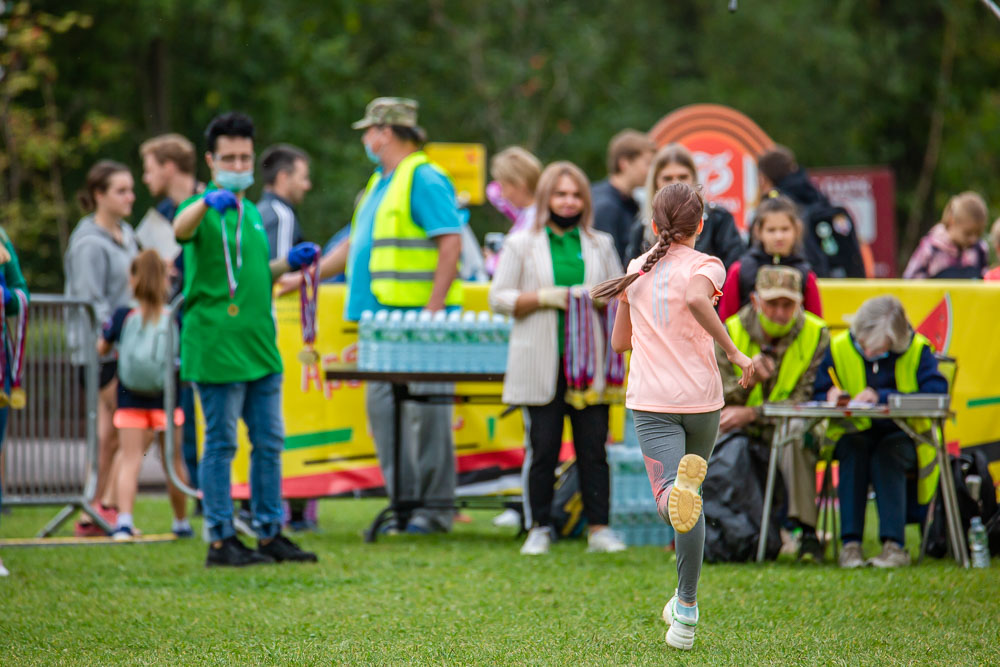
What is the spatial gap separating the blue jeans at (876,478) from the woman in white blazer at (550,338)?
1257mm

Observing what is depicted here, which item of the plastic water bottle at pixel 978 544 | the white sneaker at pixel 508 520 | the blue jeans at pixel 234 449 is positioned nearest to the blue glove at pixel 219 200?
the blue jeans at pixel 234 449

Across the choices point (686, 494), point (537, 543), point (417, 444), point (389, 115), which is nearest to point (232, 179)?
point (389, 115)

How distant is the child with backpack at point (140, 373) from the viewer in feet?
27.0

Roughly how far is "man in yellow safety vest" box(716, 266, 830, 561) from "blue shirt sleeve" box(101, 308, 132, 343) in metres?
3.67

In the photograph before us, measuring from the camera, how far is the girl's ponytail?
5086 millimetres

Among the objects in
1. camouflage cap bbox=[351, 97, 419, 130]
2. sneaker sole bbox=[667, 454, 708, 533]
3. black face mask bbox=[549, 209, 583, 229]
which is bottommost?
sneaker sole bbox=[667, 454, 708, 533]

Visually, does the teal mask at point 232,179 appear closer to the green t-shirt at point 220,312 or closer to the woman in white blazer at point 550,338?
the green t-shirt at point 220,312

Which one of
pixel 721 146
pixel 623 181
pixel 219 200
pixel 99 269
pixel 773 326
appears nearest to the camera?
pixel 219 200

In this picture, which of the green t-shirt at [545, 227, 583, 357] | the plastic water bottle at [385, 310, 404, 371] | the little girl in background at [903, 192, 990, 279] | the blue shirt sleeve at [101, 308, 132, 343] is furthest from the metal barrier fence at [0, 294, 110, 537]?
the little girl in background at [903, 192, 990, 279]

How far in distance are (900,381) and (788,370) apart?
0.57m

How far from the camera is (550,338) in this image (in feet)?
24.8

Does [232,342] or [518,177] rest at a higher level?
[518,177]

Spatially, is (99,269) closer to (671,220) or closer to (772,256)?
(772,256)

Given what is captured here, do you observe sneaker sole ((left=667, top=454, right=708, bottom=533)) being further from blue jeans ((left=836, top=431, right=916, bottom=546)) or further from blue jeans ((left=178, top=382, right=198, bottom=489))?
blue jeans ((left=178, top=382, right=198, bottom=489))
